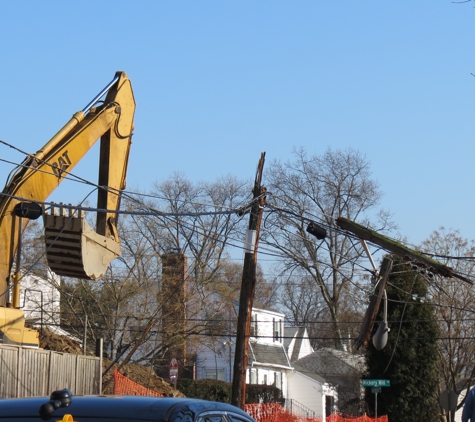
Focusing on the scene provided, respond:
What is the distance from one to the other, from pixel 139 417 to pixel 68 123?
Answer: 11915mm

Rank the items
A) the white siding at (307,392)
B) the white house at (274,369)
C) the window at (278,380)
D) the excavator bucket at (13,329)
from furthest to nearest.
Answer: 1. the white siding at (307,392)
2. the window at (278,380)
3. the white house at (274,369)
4. the excavator bucket at (13,329)

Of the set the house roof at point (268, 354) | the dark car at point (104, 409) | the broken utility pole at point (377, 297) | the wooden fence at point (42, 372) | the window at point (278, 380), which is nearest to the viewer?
the dark car at point (104, 409)

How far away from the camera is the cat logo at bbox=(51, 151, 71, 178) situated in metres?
15.0

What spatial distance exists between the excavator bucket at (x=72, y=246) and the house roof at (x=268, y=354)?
34212 mm

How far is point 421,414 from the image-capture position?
3219 cm

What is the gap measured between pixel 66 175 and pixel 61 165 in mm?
260

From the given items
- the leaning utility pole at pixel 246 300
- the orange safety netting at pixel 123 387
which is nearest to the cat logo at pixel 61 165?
the leaning utility pole at pixel 246 300

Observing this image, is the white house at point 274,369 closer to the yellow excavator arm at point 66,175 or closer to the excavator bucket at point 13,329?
the yellow excavator arm at point 66,175

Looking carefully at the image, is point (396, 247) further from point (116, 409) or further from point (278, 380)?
point (278, 380)

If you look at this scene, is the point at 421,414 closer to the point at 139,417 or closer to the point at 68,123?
the point at 68,123

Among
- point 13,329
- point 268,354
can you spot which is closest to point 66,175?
point 13,329

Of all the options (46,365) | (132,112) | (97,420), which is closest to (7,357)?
(46,365)

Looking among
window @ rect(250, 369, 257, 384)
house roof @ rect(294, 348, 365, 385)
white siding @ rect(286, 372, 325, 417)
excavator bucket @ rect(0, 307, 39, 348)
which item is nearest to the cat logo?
excavator bucket @ rect(0, 307, 39, 348)

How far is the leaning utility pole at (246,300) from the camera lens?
56.3ft
